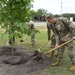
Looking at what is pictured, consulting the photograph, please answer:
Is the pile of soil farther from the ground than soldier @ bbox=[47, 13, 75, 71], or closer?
closer

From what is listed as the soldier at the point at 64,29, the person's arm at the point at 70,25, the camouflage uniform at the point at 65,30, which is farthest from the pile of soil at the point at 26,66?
the person's arm at the point at 70,25

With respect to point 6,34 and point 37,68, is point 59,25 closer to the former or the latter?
point 37,68

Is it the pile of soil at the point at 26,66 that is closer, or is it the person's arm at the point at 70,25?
the person's arm at the point at 70,25

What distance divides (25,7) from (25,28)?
787 mm

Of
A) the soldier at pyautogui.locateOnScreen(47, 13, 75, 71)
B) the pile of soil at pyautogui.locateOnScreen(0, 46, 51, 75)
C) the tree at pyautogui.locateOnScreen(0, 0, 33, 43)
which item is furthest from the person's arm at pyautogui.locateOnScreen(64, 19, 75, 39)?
the tree at pyautogui.locateOnScreen(0, 0, 33, 43)

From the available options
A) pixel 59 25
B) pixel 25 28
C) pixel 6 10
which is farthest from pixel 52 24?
pixel 6 10

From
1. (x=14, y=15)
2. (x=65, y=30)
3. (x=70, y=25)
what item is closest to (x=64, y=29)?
(x=65, y=30)

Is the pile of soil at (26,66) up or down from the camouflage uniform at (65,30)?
down

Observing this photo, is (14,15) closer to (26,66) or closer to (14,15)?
(14,15)

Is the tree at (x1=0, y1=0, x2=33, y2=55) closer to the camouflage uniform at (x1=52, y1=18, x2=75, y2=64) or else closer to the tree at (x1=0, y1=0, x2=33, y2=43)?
the tree at (x1=0, y1=0, x2=33, y2=43)

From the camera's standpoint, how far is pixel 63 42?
750 cm

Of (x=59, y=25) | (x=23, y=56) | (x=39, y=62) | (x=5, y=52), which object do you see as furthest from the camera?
(x=5, y=52)

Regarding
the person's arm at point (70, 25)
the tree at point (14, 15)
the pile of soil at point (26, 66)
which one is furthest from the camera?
the tree at point (14, 15)

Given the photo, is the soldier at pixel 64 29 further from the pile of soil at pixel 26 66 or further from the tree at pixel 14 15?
the tree at pixel 14 15
